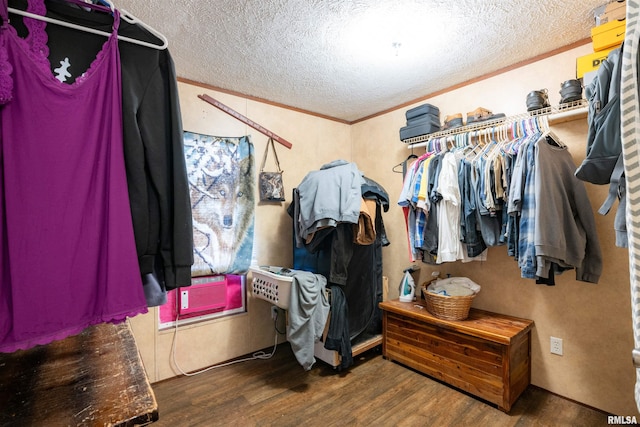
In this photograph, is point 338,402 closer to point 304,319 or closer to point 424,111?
point 304,319

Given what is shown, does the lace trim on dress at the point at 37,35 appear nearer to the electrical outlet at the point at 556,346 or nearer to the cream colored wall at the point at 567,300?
the cream colored wall at the point at 567,300

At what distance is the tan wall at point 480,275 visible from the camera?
1879 mm

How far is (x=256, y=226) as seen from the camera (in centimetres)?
280

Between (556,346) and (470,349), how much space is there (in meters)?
0.59

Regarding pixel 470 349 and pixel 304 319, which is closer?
pixel 470 349

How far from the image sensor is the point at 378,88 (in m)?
2.67

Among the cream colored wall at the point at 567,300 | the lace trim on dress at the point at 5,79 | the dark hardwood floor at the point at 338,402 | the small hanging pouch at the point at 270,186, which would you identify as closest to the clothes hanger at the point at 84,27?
the lace trim on dress at the point at 5,79

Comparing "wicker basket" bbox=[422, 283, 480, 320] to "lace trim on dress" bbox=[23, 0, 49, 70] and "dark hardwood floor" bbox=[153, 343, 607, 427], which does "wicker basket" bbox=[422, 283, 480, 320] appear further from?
"lace trim on dress" bbox=[23, 0, 49, 70]

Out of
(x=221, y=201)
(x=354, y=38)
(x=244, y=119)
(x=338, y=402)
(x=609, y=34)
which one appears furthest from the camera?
(x=244, y=119)

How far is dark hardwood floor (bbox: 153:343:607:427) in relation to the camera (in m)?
1.84

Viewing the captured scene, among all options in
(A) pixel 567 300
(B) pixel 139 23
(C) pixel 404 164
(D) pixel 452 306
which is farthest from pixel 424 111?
(B) pixel 139 23

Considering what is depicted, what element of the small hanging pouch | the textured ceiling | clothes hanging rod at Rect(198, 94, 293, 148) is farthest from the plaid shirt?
clothes hanging rod at Rect(198, 94, 293, 148)

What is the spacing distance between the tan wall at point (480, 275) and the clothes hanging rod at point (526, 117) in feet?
0.62

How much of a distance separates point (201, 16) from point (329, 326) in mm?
2192
